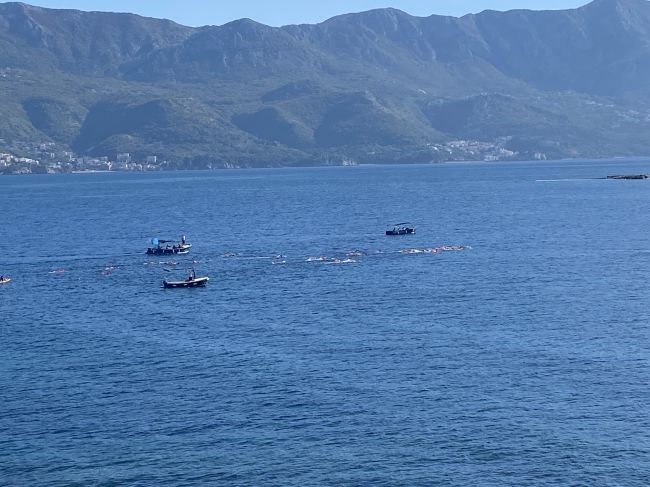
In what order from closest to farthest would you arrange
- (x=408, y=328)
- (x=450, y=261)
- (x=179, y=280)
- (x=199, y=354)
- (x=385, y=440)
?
1. (x=385, y=440)
2. (x=199, y=354)
3. (x=408, y=328)
4. (x=179, y=280)
5. (x=450, y=261)

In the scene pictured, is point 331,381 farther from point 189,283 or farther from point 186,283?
point 189,283

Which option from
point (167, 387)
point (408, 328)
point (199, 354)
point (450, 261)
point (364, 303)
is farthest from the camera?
point (450, 261)

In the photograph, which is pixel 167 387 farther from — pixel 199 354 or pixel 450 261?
pixel 450 261

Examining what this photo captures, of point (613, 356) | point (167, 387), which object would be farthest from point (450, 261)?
point (167, 387)

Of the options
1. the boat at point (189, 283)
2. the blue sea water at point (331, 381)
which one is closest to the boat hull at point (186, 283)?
the boat at point (189, 283)

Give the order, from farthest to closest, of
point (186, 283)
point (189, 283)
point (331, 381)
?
point (189, 283) → point (186, 283) → point (331, 381)

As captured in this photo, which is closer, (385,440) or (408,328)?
(385,440)

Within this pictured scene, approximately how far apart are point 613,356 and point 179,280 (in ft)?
241

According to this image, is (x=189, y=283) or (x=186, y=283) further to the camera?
(x=189, y=283)

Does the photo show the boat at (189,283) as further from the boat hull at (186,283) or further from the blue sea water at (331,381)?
the blue sea water at (331,381)

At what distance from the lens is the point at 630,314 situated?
13450cm

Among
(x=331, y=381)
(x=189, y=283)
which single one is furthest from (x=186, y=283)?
(x=331, y=381)

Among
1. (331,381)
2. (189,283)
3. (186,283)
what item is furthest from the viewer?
(189,283)

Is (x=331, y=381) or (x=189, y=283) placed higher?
(x=189, y=283)
